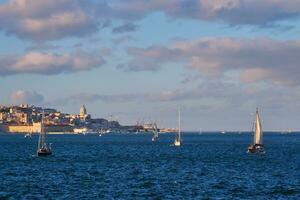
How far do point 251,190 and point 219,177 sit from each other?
16.5 metres

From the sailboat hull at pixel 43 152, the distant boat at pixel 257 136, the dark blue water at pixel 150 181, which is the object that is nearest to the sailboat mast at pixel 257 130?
the distant boat at pixel 257 136

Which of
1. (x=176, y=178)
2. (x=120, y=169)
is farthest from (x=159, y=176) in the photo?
(x=120, y=169)

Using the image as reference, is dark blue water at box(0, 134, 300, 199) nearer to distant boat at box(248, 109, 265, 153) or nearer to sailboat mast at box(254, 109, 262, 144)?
sailboat mast at box(254, 109, 262, 144)

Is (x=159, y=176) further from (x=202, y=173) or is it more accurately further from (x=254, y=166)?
(x=254, y=166)

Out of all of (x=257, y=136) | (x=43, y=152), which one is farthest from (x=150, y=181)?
(x=257, y=136)

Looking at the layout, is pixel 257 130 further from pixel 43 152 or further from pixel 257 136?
pixel 43 152

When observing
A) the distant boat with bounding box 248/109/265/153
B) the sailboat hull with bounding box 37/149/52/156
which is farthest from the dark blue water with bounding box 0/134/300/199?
the distant boat with bounding box 248/109/265/153

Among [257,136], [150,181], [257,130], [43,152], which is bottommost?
[150,181]

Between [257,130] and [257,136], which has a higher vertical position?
[257,130]

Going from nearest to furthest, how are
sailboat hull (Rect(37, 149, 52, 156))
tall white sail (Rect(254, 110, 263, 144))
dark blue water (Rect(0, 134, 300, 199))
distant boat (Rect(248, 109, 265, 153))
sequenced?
dark blue water (Rect(0, 134, 300, 199)) → sailboat hull (Rect(37, 149, 52, 156)) → tall white sail (Rect(254, 110, 263, 144)) → distant boat (Rect(248, 109, 265, 153))

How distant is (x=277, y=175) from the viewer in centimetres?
9481

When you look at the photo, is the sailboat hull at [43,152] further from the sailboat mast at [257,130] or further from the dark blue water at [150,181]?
the sailboat mast at [257,130]

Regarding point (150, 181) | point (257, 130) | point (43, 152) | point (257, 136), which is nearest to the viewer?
point (150, 181)

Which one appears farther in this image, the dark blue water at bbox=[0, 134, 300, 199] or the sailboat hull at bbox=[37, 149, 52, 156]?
the sailboat hull at bbox=[37, 149, 52, 156]
